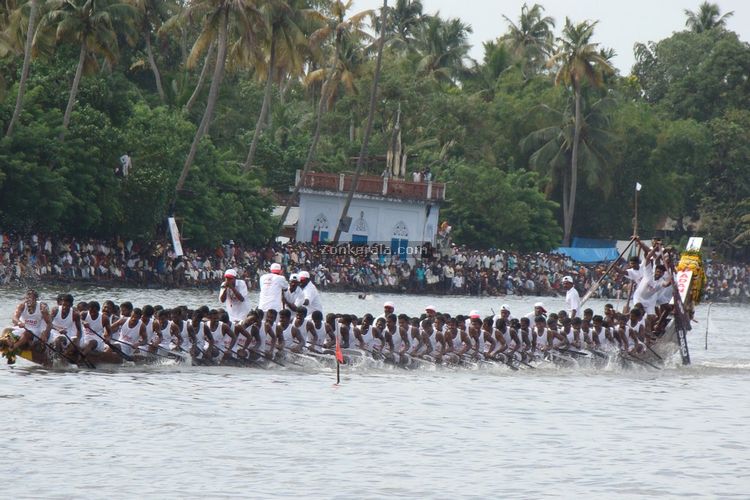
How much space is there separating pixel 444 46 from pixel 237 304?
57233 mm

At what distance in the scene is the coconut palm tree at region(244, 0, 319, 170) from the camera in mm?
49562

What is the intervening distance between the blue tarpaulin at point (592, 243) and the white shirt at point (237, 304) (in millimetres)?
55543

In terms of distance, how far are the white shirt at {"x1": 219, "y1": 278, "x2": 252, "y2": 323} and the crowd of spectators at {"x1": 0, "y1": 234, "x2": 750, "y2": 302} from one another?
12862 millimetres

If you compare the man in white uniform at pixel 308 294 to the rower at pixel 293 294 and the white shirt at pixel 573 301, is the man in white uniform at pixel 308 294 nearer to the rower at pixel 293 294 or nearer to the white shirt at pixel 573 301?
the rower at pixel 293 294

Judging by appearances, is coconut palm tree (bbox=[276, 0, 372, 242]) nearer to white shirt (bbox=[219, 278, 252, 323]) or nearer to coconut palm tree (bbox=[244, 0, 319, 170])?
coconut palm tree (bbox=[244, 0, 319, 170])

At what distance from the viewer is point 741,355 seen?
35.4m

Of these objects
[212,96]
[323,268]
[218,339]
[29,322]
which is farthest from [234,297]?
[323,268]

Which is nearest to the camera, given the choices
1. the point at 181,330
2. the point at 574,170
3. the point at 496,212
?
the point at 181,330

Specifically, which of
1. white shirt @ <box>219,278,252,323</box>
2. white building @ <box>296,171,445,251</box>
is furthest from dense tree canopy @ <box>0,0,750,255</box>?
white shirt @ <box>219,278,252,323</box>

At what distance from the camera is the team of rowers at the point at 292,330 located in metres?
21.6

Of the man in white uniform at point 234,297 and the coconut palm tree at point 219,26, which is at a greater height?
the coconut palm tree at point 219,26

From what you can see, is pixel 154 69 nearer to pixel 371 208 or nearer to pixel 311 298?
pixel 371 208

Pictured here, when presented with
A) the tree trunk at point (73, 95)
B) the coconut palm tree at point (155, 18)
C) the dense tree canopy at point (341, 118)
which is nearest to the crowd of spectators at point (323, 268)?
the dense tree canopy at point (341, 118)

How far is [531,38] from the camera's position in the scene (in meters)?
88.2
